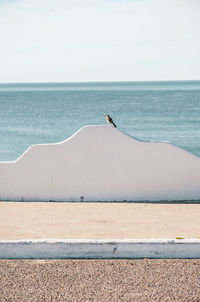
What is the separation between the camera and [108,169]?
984 centimetres

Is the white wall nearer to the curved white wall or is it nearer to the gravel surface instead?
the gravel surface

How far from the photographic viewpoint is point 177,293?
17.3ft

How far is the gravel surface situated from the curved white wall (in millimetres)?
3595

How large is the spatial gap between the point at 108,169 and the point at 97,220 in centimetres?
164

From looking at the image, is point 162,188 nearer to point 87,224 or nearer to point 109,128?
point 109,128

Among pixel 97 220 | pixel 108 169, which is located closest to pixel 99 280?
pixel 97 220

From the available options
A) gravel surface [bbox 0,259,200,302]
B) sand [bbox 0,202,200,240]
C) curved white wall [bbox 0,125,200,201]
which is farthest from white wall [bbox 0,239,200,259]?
curved white wall [bbox 0,125,200,201]

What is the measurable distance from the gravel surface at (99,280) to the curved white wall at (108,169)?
11.8ft

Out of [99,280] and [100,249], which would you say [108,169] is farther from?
[99,280]

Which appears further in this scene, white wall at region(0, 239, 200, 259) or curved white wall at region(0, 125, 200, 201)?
curved white wall at region(0, 125, 200, 201)

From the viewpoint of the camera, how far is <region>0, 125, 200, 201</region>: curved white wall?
9797mm

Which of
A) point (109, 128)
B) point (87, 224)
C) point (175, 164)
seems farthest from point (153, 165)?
point (87, 224)

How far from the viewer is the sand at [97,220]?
7543 mm

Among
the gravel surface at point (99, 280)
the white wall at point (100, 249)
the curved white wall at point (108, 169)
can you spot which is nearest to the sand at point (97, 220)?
the curved white wall at point (108, 169)
